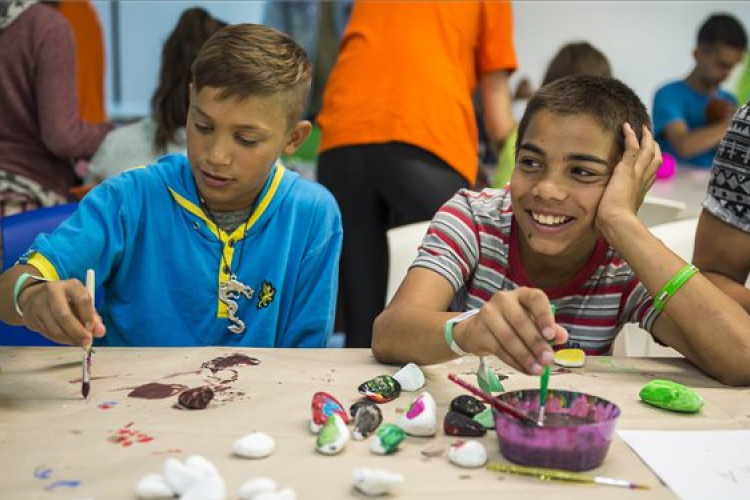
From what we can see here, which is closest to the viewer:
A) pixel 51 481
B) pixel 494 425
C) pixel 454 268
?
pixel 51 481

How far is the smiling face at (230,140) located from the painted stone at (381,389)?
0.58 metres

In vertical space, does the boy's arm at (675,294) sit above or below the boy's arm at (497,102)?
below

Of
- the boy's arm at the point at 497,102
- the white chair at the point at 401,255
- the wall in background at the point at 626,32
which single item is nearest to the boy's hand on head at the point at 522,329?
the white chair at the point at 401,255

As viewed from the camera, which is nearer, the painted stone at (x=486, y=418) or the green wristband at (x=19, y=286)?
the painted stone at (x=486, y=418)

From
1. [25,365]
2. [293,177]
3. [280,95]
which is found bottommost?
[25,365]

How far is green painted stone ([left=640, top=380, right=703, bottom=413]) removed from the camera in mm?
1200

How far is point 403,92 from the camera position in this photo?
2.59 m

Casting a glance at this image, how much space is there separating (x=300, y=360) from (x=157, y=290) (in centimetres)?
47

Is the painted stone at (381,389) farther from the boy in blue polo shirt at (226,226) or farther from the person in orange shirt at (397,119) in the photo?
the person in orange shirt at (397,119)

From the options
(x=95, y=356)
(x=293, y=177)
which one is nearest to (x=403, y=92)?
(x=293, y=177)

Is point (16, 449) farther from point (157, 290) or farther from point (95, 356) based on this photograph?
point (157, 290)

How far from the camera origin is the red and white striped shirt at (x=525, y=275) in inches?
64.1

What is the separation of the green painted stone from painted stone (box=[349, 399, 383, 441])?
0.37 meters

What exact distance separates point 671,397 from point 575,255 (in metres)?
0.48
